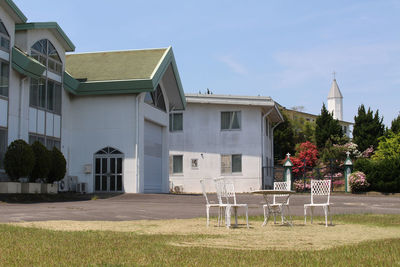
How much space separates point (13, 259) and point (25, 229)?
330 centimetres

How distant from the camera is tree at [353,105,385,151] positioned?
41.4 m

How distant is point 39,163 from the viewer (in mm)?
21625

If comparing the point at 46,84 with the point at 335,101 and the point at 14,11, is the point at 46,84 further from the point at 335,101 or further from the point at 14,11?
the point at 335,101

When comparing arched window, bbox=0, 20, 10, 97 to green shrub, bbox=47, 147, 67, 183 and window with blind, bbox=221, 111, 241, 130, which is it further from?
window with blind, bbox=221, 111, 241, 130

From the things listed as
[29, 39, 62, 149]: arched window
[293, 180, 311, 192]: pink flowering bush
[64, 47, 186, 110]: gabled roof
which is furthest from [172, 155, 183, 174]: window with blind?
[29, 39, 62, 149]: arched window

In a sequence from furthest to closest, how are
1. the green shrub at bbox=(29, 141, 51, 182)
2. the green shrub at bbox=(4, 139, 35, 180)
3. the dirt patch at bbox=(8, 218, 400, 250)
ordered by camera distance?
the green shrub at bbox=(29, 141, 51, 182), the green shrub at bbox=(4, 139, 35, 180), the dirt patch at bbox=(8, 218, 400, 250)

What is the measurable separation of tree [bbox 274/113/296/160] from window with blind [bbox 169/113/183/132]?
12978 mm

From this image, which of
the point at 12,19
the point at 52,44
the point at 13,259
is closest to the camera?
the point at 13,259

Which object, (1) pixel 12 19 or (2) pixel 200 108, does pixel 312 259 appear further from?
(2) pixel 200 108

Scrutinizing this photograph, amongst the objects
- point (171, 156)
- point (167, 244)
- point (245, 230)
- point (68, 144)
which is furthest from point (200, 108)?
point (167, 244)

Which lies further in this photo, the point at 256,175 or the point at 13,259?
the point at 256,175

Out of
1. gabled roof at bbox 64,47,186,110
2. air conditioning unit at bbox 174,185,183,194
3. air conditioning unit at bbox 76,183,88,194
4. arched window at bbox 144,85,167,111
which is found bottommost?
air conditioning unit at bbox 174,185,183,194

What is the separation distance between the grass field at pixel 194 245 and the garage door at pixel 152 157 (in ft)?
55.6

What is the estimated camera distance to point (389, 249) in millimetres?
6949
